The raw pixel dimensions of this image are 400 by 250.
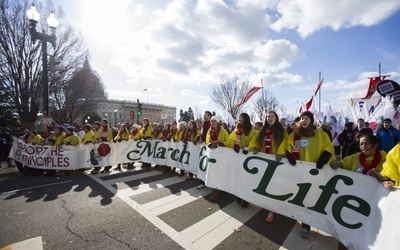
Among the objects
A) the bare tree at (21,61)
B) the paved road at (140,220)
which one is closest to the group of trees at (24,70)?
the bare tree at (21,61)

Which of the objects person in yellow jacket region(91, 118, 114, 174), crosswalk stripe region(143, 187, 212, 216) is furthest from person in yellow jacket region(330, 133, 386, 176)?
person in yellow jacket region(91, 118, 114, 174)

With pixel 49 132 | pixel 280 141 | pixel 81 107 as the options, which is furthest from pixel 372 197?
pixel 81 107

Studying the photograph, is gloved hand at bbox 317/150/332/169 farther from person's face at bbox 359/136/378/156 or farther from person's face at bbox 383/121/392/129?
person's face at bbox 383/121/392/129

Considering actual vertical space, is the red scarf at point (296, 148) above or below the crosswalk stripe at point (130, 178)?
Answer: above

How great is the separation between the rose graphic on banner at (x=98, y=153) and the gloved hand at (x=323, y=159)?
24.4ft

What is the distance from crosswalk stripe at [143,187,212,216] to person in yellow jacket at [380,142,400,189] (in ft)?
11.9

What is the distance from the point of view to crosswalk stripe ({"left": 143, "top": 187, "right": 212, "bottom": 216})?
15.4 ft

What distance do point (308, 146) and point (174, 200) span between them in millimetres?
3124

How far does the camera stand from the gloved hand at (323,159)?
136 inches

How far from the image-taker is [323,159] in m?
3.49

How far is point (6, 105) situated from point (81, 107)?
755 centimetres

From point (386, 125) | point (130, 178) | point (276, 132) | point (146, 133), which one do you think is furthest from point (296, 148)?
point (146, 133)

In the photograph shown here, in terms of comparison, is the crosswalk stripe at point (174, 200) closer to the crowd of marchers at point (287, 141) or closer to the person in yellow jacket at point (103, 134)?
the crowd of marchers at point (287, 141)

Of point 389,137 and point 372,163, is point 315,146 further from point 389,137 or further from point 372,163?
point 389,137
